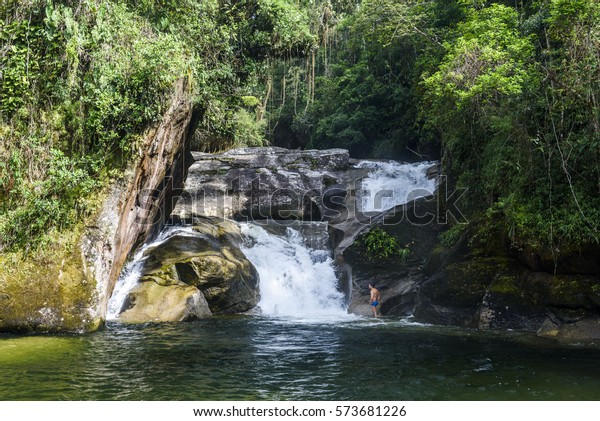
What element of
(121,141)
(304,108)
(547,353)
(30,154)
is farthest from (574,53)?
(304,108)

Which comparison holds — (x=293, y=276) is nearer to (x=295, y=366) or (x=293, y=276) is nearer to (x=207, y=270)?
(x=207, y=270)

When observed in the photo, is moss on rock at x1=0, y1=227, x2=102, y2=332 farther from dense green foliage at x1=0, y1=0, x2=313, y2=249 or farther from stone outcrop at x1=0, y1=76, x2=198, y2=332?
dense green foliage at x1=0, y1=0, x2=313, y2=249

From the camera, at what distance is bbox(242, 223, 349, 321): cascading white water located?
1650 cm

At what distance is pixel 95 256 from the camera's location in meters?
11.8

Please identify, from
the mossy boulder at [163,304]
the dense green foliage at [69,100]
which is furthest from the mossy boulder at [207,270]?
the dense green foliage at [69,100]

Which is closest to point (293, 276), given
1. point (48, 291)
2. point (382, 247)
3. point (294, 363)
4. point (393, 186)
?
point (382, 247)

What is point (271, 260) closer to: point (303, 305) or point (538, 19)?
point (303, 305)

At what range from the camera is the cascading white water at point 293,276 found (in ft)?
54.1

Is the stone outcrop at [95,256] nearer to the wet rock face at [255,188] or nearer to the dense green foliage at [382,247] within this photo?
the dense green foliage at [382,247]

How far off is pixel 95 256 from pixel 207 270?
408 cm

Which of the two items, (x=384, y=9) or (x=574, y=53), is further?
(x=384, y=9)

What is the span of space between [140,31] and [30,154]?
4101mm

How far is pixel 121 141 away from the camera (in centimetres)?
1255

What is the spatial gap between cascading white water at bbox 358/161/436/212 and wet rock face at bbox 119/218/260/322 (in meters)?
6.55
